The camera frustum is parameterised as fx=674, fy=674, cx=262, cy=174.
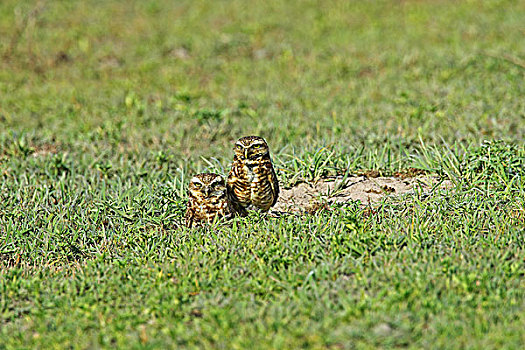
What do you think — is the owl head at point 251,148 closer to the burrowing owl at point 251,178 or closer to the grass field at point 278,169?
the burrowing owl at point 251,178

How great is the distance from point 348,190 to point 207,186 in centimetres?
144

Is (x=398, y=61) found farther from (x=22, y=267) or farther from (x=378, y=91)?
(x=22, y=267)

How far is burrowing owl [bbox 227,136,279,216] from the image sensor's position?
205 inches

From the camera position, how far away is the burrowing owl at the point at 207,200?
5048 mm

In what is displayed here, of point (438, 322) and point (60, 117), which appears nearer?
point (438, 322)

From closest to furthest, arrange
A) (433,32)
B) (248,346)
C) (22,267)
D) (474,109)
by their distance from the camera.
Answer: (248,346) < (22,267) < (474,109) < (433,32)

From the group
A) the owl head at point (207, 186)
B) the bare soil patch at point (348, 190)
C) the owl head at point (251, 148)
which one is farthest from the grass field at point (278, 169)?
the owl head at point (251, 148)

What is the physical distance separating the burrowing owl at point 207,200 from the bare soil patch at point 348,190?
72 centimetres

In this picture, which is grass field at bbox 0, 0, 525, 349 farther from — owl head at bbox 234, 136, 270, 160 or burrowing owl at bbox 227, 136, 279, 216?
owl head at bbox 234, 136, 270, 160

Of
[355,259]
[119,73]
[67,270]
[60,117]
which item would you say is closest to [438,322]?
[355,259]

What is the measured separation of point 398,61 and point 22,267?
23.0 ft

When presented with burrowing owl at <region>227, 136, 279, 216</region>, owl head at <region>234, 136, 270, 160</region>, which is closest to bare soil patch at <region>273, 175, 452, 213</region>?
burrowing owl at <region>227, 136, 279, 216</region>

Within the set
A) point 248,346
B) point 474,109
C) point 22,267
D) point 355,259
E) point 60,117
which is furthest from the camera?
point 60,117

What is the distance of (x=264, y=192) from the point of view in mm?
5293
